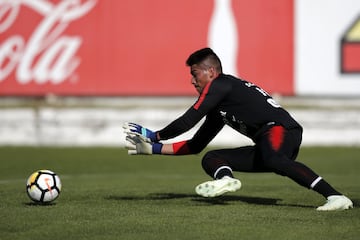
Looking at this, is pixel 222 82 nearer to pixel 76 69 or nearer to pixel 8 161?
pixel 8 161

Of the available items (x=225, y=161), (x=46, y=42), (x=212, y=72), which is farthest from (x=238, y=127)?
(x=46, y=42)

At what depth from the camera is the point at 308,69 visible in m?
23.9

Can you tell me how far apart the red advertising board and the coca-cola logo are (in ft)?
0.09

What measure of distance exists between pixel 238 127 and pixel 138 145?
1.21 m

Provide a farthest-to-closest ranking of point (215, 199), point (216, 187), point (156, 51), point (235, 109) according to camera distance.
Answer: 1. point (156, 51)
2. point (215, 199)
3. point (235, 109)
4. point (216, 187)

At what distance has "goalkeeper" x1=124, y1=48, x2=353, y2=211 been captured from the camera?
10.3m

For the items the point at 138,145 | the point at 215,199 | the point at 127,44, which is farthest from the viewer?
the point at 127,44

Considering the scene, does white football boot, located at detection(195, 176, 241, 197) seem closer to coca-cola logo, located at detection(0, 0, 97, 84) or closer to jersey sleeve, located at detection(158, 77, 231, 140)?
jersey sleeve, located at detection(158, 77, 231, 140)

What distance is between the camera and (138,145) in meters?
10.9

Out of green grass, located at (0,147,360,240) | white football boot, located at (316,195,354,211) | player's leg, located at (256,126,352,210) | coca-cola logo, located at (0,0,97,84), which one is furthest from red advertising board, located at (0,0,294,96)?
white football boot, located at (316,195,354,211)

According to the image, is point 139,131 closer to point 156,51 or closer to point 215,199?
point 215,199

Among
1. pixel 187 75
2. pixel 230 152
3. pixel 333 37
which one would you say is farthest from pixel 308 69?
pixel 230 152

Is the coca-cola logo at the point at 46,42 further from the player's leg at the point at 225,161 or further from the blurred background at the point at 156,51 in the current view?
the player's leg at the point at 225,161

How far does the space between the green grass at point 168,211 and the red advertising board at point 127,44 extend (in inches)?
261
